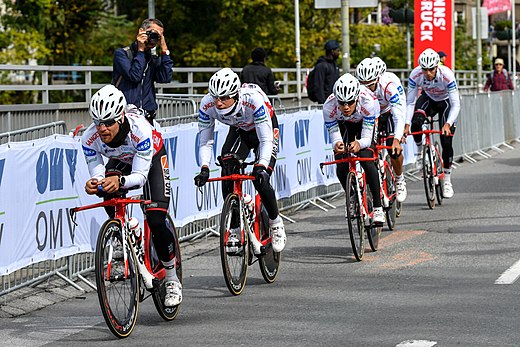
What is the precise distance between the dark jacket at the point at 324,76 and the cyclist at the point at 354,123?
807 centimetres

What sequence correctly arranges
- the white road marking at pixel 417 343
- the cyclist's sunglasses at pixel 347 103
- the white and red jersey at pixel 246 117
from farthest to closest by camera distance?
the cyclist's sunglasses at pixel 347 103 → the white and red jersey at pixel 246 117 → the white road marking at pixel 417 343

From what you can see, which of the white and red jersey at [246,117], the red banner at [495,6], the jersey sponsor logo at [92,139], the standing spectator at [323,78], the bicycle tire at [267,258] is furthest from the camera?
the red banner at [495,6]

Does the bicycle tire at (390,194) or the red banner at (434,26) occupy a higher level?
the red banner at (434,26)

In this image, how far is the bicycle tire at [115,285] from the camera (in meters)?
8.73

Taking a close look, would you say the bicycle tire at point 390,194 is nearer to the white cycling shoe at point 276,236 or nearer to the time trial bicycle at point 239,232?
the white cycling shoe at point 276,236

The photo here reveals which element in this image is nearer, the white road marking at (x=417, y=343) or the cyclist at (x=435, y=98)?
the white road marking at (x=417, y=343)

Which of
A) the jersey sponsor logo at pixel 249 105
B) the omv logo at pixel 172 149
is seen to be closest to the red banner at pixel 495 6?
the omv logo at pixel 172 149

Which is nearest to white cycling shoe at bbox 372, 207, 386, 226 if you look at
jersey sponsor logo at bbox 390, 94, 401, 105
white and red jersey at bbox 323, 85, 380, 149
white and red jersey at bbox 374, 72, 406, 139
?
white and red jersey at bbox 323, 85, 380, 149

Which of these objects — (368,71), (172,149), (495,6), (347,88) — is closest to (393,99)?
(368,71)

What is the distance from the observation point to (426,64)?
16656mm

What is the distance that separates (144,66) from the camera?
1332 cm

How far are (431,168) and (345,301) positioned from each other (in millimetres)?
7243

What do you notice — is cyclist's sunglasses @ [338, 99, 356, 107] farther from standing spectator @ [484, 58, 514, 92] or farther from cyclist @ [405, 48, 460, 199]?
standing spectator @ [484, 58, 514, 92]

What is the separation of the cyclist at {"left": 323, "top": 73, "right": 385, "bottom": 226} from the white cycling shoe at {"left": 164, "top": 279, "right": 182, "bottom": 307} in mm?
3356
